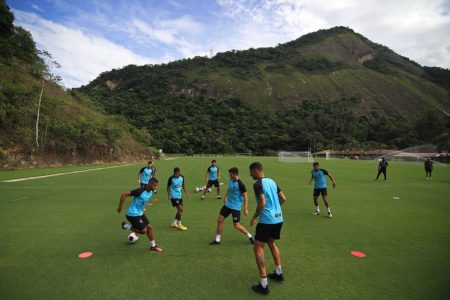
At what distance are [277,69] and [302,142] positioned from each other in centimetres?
9460

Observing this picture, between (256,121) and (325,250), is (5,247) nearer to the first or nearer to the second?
(325,250)

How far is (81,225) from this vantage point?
8.95 m

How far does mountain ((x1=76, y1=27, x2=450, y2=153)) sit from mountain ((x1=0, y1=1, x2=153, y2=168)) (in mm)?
53858

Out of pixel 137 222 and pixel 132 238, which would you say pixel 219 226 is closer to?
pixel 137 222

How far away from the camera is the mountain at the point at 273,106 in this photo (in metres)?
113

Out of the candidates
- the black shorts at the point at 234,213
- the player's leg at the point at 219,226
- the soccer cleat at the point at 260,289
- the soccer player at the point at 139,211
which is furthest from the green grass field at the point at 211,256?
the black shorts at the point at 234,213

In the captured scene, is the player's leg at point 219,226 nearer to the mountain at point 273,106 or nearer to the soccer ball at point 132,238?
the soccer ball at point 132,238

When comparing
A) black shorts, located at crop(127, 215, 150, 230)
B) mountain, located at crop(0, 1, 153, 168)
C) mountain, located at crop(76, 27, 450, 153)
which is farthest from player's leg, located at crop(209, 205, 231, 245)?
mountain, located at crop(76, 27, 450, 153)

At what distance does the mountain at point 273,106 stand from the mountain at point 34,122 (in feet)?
177

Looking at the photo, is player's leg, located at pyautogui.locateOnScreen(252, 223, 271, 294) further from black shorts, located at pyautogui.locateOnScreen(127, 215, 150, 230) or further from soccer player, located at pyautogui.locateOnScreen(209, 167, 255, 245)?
black shorts, located at pyautogui.locateOnScreen(127, 215, 150, 230)

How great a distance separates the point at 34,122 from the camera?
124ft

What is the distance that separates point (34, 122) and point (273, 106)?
144 metres

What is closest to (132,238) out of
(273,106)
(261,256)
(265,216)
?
(261,256)

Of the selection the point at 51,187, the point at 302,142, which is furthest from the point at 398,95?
the point at 51,187
